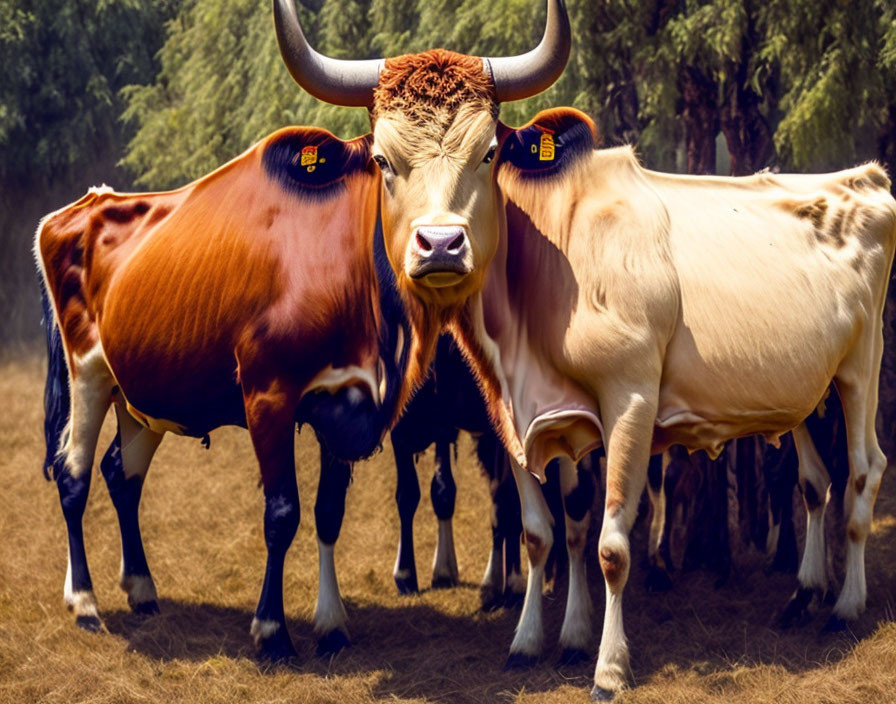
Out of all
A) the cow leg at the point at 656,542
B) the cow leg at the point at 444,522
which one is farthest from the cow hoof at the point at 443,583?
the cow leg at the point at 656,542

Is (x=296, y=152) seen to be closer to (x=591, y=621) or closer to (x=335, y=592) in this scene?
(x=335, y=592)

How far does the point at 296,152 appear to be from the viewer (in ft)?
24.3

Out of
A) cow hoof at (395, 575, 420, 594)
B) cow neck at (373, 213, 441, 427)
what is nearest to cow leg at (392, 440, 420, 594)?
cow hoof at (395, 575, 420, 594)

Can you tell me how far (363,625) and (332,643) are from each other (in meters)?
0.64

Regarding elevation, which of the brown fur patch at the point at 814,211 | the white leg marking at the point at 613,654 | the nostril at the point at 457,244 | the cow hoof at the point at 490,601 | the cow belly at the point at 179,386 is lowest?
the cow hoof at the point at 490,601

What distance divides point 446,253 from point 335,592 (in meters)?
2.57

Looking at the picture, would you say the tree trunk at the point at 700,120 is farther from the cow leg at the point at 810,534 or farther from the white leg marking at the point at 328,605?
the white leg marking at the point at 328,605

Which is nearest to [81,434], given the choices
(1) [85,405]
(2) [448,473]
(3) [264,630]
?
(1) [85,405]

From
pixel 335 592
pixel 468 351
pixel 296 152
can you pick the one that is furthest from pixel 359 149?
pixel 335 592

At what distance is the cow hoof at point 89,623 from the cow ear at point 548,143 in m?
3.63

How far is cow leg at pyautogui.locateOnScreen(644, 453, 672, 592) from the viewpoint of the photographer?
8461 mm

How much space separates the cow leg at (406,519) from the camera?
→ 29.9ft

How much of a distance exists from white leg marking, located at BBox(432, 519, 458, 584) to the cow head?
3364 mm

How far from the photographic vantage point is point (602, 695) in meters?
6.19
